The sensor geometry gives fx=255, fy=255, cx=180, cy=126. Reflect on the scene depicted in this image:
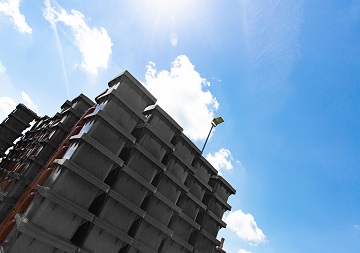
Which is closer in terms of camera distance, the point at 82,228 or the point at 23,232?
the point at 23,232

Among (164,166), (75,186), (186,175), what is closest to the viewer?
(75,186)

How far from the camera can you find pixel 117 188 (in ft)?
46.2

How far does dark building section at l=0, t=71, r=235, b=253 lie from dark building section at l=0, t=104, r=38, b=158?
987 cm

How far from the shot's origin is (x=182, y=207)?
17750mm

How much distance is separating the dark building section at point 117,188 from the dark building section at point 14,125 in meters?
9.87

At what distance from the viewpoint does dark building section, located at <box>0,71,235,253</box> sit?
39.0ft

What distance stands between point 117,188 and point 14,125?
67.0 ft

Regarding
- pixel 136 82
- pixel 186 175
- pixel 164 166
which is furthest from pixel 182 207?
pixel 136 82

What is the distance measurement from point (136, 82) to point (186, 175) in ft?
23.3

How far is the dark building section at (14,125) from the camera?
2700 centimetres

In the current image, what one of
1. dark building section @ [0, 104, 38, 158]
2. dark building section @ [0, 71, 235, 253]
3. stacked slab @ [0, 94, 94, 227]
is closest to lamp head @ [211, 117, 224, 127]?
dark building section @ [0, 71, 235, 253]

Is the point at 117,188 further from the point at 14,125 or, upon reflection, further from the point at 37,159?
the point at 14,125

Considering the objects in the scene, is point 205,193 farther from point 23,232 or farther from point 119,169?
point 23,232

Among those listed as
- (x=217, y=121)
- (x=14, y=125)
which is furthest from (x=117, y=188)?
(x=14, y=125)
